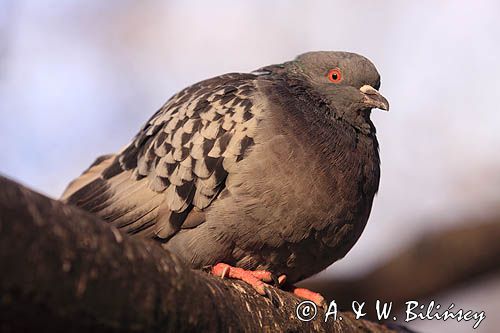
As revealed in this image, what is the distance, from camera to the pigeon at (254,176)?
6371mm

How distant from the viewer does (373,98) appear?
7336 mm

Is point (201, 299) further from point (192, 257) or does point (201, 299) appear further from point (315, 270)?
point (315, 270)

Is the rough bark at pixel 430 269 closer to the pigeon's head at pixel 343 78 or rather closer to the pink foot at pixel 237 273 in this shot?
the pigeon's head at pixel 343 78

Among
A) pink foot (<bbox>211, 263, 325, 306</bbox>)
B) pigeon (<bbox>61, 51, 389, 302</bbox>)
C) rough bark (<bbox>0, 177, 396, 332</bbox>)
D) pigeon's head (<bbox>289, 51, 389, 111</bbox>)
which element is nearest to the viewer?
rough bark (<bbox>0, 177, 396, 332</bbox>)

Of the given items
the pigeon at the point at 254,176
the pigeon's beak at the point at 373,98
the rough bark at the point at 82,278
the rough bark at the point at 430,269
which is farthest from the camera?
the rough bark at the point at 430,269

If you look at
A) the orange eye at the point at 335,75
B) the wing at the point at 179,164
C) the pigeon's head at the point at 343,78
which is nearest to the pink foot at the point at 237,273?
the wing at the point at 179,164

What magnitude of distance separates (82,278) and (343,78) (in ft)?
15.6

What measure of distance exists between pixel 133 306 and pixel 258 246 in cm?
303

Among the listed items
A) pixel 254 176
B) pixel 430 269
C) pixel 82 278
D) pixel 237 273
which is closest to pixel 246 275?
pixel 237 273

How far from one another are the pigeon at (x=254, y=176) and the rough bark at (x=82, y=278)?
7.51 feet

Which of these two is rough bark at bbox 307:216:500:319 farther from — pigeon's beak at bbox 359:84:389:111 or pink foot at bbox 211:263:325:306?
pink foot at bbox 211:263:325:306

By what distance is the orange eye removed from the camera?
7523 mm

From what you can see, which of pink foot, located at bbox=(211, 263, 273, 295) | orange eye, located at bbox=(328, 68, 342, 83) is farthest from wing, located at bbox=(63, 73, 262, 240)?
orange eye, located at bbox=(328, 68, 342, 83)

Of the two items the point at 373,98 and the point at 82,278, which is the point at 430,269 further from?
the point at 82,278
